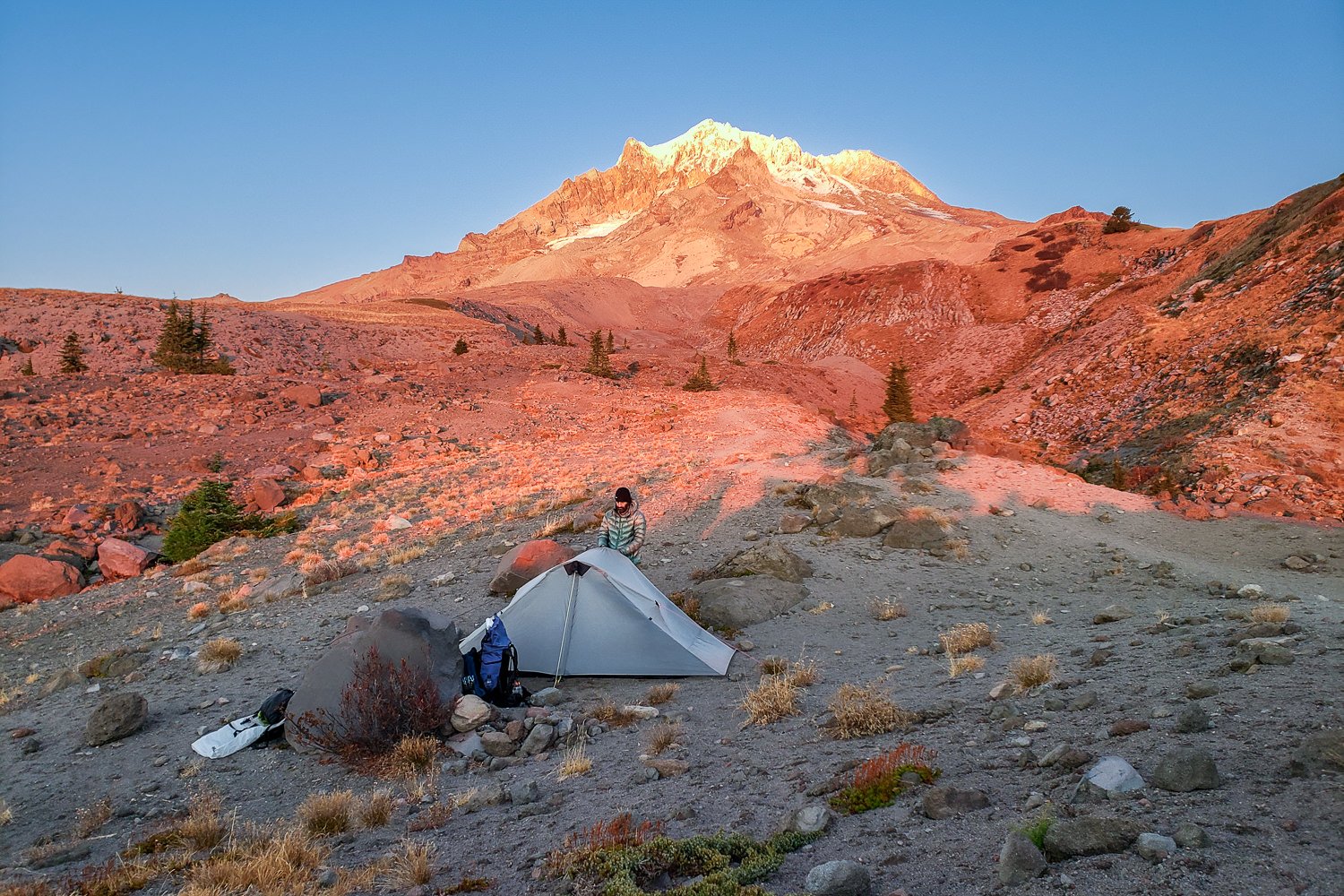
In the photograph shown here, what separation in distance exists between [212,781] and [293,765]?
0.67 m

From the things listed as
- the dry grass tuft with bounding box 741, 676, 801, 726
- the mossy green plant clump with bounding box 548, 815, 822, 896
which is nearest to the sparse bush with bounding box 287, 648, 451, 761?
the mossy green plant clump with bounding box 548, 815, 822, 896

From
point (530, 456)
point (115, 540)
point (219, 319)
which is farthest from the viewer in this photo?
point (219, 319)

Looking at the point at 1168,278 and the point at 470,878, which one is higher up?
the point at 1168,278

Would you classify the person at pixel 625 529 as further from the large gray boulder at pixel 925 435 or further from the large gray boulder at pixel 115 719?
the large gray boulder at pixel 925 435

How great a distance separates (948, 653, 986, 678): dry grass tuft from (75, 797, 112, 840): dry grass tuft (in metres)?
7.93

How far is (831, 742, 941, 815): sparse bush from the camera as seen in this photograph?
4703mm

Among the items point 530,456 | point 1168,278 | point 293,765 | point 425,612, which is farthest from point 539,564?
point 1168,278

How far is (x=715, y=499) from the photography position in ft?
54.6

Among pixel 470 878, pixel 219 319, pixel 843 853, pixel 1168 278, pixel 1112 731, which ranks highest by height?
pixel 1168 278

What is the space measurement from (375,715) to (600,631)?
288 centimetres

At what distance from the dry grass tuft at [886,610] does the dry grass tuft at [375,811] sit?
713cm

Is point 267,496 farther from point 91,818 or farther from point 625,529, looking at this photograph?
point 91,818

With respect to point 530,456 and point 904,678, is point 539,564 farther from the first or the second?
point 530,456

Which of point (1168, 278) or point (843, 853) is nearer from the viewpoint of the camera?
point (843, 853)
